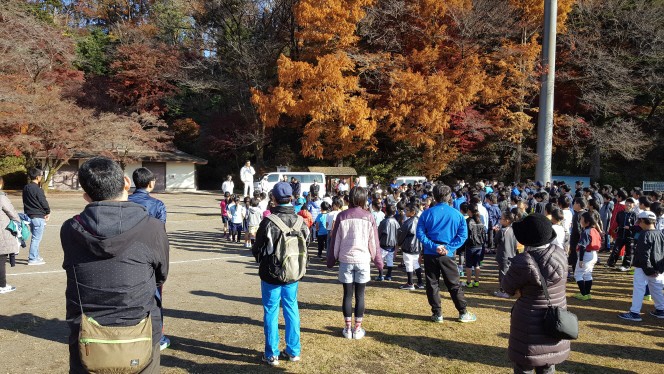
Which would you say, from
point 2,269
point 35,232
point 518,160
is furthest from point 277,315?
point 518,160

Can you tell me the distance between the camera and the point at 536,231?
2893 mm

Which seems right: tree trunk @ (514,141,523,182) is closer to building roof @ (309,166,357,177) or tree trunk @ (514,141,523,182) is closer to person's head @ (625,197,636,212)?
building roof @ (309,166,357,177)

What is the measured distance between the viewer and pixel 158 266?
2490 mm

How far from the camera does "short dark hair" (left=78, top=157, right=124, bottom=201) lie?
2.32 metres

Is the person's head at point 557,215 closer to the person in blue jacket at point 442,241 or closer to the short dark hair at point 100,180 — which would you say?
the person in blue jacket at point 442,241

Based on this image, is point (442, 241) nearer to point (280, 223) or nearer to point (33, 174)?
point (280, 223)

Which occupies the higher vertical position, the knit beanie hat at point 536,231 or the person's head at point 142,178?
the person's head at point 142,178

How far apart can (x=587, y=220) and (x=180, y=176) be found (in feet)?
91.9

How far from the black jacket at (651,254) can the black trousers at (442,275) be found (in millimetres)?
2286

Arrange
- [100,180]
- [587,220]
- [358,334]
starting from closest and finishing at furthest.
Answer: [100,180] < [358,334] < [587,220]

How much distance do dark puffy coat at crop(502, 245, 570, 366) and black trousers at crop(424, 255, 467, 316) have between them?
6.31ft

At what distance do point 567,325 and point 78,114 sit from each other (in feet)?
83.7

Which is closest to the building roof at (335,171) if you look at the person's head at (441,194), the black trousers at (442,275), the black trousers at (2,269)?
the black trousers at (2,269)

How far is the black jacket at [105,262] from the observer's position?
2.21 m
